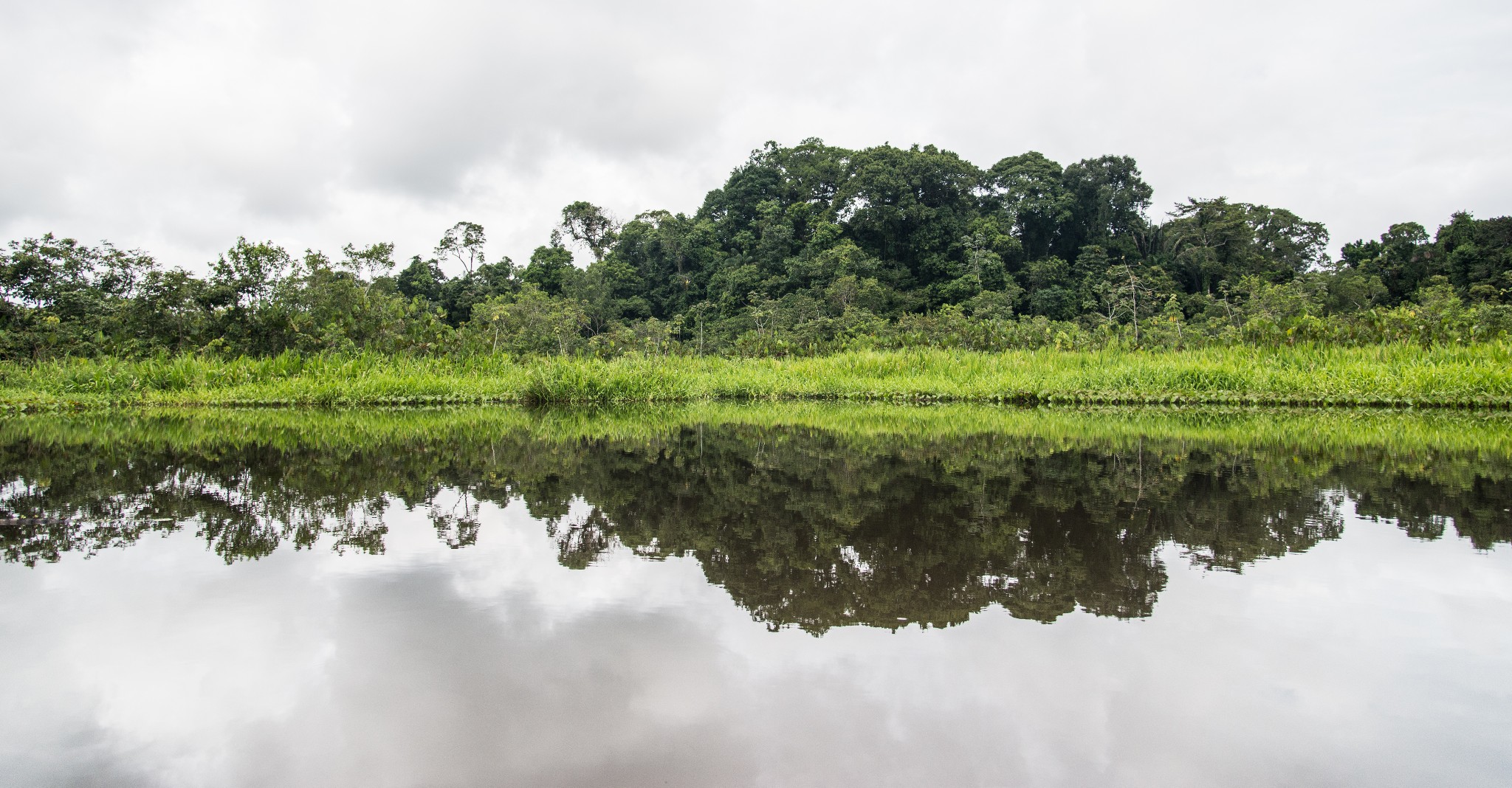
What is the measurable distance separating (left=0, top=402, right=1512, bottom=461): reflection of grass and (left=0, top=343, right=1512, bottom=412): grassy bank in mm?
865

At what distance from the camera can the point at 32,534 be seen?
131 inches

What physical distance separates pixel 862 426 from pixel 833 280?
27.8 metres

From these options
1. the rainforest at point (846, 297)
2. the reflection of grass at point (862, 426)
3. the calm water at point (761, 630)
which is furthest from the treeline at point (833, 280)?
the calm water at point (761, 630)

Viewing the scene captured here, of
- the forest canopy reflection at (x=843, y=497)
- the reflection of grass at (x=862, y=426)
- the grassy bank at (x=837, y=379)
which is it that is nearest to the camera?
the forest canopy reflection at (x=843, y=497)

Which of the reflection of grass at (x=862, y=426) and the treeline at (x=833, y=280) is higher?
the treeline at (x=833, y=280)

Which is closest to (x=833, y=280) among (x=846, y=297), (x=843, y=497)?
(x=846, y=297)

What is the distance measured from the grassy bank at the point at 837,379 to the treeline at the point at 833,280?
1.78m

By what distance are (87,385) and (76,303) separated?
19.0ft

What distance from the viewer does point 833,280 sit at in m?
35.0

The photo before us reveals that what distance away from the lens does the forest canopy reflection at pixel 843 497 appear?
267 cm

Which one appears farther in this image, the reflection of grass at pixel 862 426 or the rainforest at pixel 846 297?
the rainforest at pixel 846 297

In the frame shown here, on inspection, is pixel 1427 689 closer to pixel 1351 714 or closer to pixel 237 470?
pixel 1351 714

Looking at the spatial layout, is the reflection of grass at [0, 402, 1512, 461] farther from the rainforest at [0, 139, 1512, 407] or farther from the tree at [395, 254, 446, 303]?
the tree at [395, 254, 446, 303]

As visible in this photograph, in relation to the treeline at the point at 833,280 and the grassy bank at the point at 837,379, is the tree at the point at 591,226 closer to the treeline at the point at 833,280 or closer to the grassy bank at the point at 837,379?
the treeline at the point at 833,280
